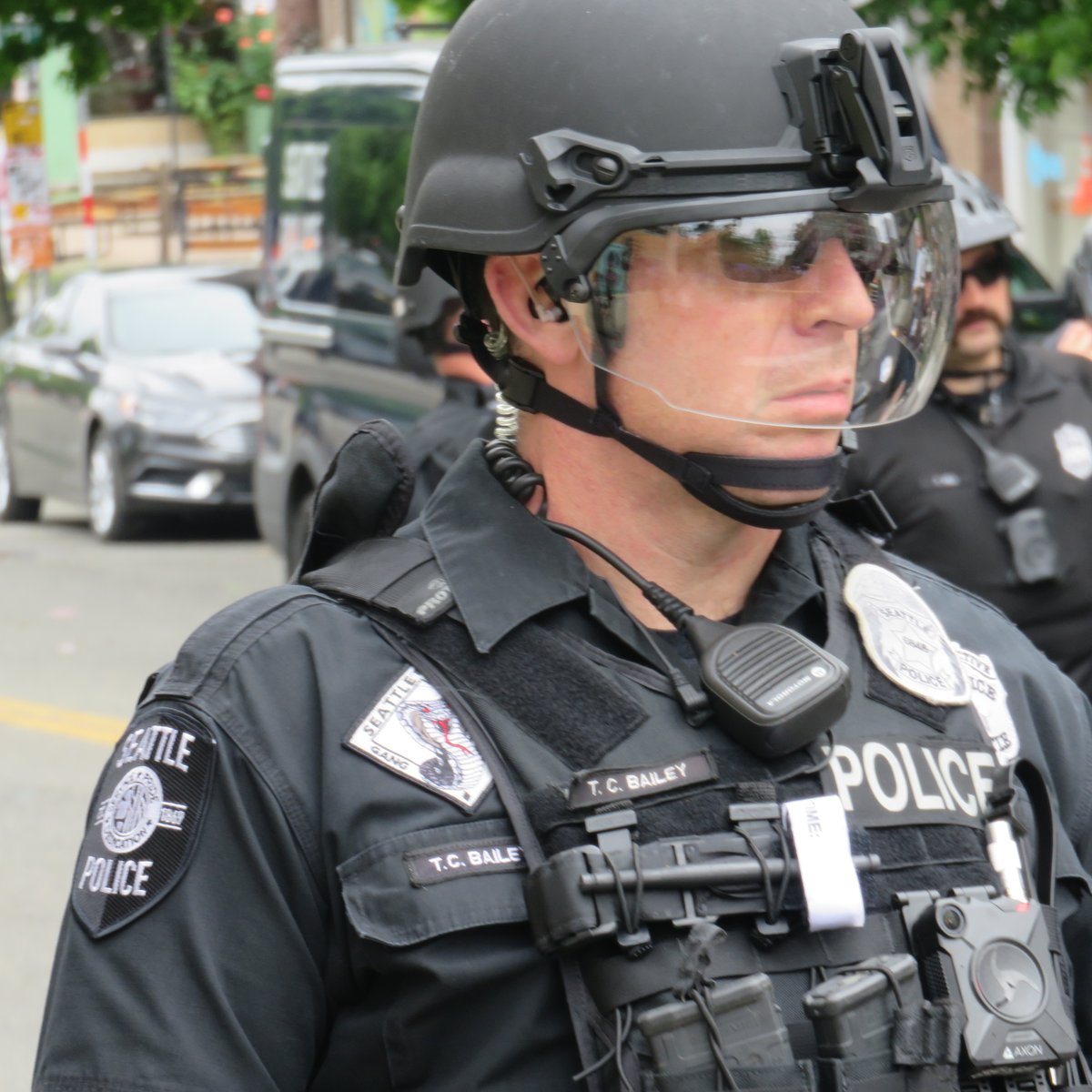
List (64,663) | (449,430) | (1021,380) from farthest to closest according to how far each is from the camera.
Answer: (64,663) < (449,430) < (1021,380)

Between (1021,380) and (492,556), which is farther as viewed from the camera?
(1021,380)

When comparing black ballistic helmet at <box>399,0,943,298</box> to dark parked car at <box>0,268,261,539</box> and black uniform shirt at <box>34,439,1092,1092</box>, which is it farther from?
dark parked car at <box>0,268,261,539</box>

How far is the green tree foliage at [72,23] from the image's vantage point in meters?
Result: 15.2

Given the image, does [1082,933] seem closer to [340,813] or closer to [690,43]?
[340,813]

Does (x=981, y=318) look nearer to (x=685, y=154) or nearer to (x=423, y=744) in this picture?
(x=685, y=154)

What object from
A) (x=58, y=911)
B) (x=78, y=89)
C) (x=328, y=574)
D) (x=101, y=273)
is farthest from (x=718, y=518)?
(x=78, y=89)

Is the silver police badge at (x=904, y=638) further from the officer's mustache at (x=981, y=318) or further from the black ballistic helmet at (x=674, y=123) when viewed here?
the officer's mustache at (x=981, y=318)

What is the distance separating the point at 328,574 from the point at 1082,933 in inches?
33.1

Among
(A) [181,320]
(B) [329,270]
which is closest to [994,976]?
(B) [329,270]

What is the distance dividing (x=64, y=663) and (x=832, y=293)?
766 cm

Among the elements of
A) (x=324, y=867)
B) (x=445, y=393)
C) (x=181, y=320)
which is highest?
(x=324, y=867)

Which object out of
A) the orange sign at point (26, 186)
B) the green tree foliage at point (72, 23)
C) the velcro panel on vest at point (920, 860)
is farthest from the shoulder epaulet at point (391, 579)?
the orange sign at point (26, 186)

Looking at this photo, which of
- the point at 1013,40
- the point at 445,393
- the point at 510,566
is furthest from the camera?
the point at 1013,40

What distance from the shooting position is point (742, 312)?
190cm
